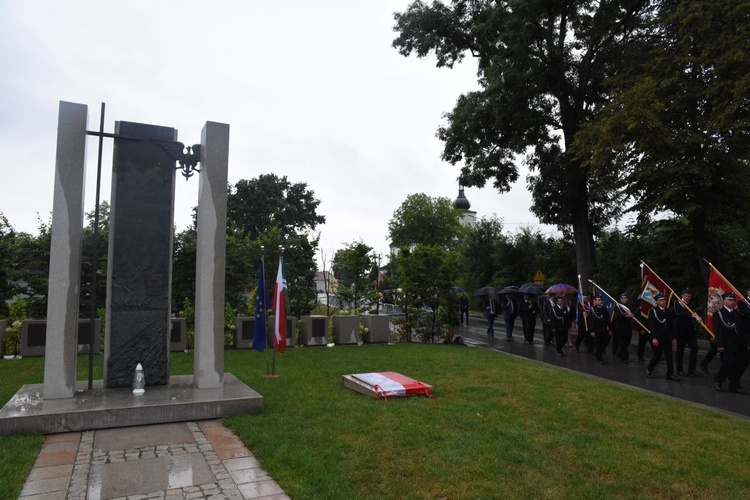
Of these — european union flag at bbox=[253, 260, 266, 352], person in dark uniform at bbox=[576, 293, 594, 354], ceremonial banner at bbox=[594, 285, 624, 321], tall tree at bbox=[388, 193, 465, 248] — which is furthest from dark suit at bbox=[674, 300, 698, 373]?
tall tree at bbox=[388, 193, 465, 248]

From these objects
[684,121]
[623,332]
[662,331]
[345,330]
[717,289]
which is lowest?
[345,330]

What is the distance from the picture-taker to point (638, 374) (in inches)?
471

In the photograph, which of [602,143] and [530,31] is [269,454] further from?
[530,31]

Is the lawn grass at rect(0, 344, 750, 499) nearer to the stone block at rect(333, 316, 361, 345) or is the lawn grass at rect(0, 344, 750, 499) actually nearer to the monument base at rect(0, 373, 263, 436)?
the monument base at rect(0, 373, 263, 436)

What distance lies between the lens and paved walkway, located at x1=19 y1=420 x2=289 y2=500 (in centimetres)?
442

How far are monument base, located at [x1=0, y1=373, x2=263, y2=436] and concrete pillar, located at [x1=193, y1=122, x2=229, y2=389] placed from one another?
39cm

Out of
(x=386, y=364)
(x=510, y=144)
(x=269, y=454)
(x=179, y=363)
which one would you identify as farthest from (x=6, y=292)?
(x=510, y=144)

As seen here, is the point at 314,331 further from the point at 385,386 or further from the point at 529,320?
the point at 385,386

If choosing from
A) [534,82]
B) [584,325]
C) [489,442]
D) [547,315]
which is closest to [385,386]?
[489,442]

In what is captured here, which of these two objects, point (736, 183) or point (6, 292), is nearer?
point (6, 292)

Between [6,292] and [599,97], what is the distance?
929 inches

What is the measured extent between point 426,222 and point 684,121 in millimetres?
46610

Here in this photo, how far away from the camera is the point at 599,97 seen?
74.2 feet

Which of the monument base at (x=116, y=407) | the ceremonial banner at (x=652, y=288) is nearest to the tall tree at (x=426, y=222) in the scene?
the ceremonial banner at (x=652, y=288)
